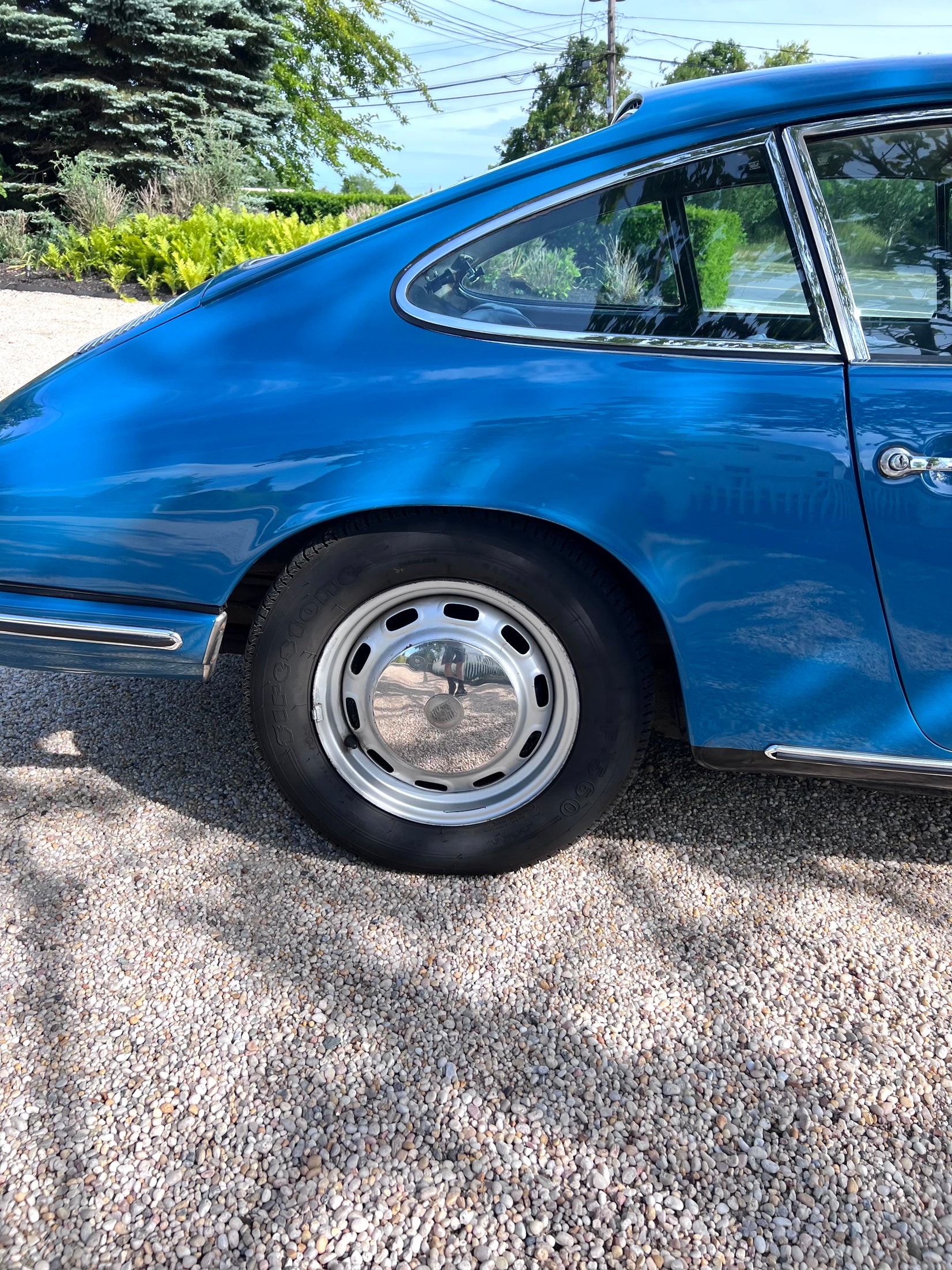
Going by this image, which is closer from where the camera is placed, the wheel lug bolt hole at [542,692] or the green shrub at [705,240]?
the green shrub at [705,240]

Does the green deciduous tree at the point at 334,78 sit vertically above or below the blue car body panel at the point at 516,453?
above

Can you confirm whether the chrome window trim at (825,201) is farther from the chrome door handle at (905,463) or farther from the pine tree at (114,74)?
the pine tree at (114,74)

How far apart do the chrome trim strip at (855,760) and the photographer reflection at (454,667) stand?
0.69 metres

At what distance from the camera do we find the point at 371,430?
1.93 m

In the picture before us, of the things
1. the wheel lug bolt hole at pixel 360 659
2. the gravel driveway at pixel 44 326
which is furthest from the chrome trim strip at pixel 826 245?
the gravel driveway at pixel 44 326

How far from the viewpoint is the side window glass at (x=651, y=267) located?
1.89m

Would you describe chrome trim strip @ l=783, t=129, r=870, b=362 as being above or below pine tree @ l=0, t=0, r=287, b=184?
below

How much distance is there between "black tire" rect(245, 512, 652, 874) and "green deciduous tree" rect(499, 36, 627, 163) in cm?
5189

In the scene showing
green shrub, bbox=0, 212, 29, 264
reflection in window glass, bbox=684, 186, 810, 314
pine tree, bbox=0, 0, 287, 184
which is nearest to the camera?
reflection in window glass, bbox=684, 186, 810, 314

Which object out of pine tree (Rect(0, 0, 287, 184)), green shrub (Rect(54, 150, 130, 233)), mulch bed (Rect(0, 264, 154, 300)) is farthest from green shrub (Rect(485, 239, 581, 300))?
pine tree (Rect(0, 0, 287, 184))

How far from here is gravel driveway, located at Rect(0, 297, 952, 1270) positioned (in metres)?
1.44

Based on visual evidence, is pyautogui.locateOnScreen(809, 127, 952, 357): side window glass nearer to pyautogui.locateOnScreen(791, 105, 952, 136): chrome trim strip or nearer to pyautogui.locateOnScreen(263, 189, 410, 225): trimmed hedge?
pyautogui.locateOnScreen(791, 105, 952, 136): chrome trim strip

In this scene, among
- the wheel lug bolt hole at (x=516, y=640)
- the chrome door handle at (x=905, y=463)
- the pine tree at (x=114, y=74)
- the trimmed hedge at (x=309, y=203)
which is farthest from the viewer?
the trimmed hedge at (x=309, y=203)

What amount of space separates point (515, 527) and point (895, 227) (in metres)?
1.00
